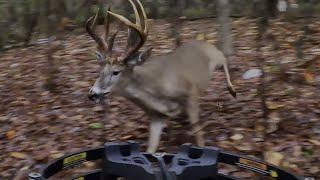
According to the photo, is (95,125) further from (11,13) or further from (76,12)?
(11,13)

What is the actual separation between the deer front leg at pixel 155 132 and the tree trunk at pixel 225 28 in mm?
2109

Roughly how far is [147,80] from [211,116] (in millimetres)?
953

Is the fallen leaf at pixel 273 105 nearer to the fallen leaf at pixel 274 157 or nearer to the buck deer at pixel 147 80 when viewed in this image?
the buck deer at pixel 147 80

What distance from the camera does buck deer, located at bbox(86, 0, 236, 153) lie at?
5801mm

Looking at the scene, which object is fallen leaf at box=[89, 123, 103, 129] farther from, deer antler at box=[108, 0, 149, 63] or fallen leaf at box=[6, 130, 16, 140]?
deer antler at box=[108, 0, 149, 63]

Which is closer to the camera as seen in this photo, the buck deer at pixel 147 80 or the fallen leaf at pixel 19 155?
the buck deer at pixel 147 80

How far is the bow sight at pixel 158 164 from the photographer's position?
10.9 feet

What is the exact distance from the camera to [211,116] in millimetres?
6672

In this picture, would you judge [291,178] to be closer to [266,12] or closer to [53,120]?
[266,12]

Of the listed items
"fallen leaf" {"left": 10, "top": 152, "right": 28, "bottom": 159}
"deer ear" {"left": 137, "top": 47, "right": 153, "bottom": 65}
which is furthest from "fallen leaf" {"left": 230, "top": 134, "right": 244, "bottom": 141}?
"fallen leaf" {"left": 10, "top": 152, "right": 28, "bottom": 159}

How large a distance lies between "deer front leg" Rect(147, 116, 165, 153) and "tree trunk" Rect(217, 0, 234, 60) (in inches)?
83.0

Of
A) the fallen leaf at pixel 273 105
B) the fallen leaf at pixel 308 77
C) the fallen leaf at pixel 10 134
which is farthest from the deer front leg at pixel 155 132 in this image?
the fallen leaf at pixel 308 77

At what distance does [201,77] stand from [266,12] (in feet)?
3.46

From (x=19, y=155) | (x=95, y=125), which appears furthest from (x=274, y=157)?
(x=19, y=155)
